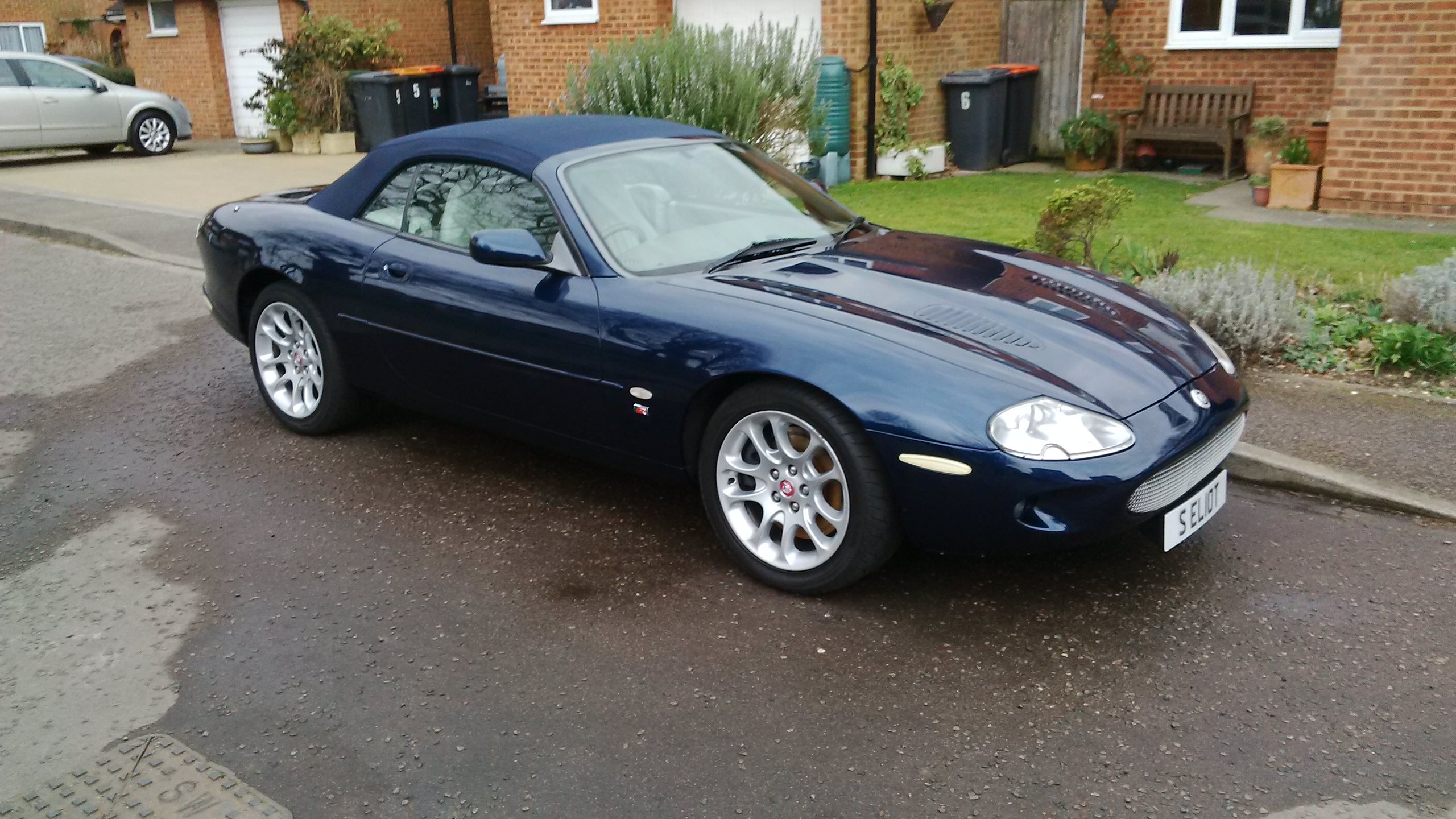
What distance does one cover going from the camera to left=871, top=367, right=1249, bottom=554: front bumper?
364cm

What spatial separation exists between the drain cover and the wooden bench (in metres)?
11.5

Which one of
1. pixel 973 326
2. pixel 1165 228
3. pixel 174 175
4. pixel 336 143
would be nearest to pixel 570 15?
pixel 336 143

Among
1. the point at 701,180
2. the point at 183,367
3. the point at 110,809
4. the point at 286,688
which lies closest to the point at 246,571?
the point at 286,688

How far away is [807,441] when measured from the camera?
4039mm

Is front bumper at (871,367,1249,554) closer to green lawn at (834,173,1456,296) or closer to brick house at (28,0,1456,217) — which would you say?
green lawn at (834,173,1456,296)

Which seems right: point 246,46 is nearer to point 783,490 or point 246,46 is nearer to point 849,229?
point 849,229

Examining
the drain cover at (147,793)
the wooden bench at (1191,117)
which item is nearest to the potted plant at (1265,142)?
the wooden bench at (1191,117)

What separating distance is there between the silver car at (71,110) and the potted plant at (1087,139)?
13455 mm

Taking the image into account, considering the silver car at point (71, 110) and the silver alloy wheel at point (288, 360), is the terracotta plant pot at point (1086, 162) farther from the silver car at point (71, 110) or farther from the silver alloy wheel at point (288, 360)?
the silver car at point (71, 110)

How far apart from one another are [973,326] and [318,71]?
16.3m

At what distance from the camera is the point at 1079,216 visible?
719 centimetres

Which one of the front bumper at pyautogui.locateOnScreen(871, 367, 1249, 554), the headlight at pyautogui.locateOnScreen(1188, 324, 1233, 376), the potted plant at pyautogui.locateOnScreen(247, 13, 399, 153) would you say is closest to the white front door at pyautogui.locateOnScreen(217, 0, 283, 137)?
the potted plant at pyautogui.locateOnScreen(247, 13, 399, 153)

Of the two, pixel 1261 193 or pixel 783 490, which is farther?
pixel 1261 193

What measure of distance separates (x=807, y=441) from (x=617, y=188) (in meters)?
1.39
